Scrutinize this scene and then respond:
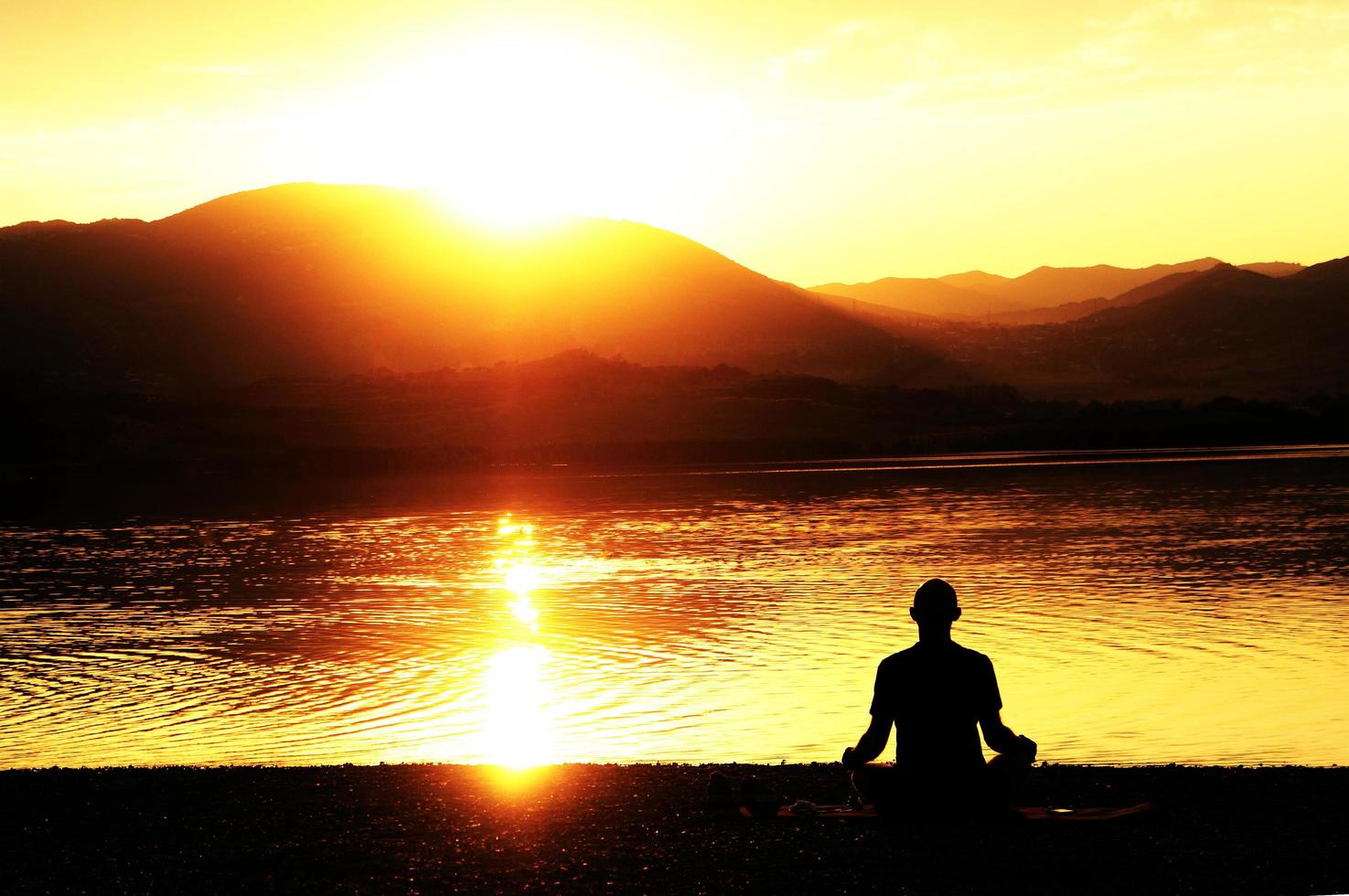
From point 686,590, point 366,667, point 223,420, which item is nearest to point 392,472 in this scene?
point 223,420

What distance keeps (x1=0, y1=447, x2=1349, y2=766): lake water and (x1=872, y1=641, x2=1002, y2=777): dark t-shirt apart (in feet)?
23.3

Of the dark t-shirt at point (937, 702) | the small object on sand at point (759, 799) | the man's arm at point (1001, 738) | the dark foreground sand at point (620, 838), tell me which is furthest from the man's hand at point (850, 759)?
the small object on sand at point (759, 799)

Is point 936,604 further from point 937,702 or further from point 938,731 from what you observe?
point 938,731

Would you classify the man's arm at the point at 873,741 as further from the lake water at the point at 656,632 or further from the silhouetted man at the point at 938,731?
the lake water at the point at 656,632

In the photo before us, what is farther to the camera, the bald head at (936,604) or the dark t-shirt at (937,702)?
the dark t-shirt at (937,702)

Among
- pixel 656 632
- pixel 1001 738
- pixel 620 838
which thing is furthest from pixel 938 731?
pixel 656 632

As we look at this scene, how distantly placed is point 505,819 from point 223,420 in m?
157

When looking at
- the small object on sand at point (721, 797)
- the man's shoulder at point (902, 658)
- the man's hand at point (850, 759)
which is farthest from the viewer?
the small object on sand at point (721, 797)

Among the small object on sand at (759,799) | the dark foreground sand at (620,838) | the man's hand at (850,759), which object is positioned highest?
the man's hand at (850,759)

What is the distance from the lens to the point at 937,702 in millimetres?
10922

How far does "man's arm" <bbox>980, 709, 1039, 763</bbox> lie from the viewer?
10797 millimetres

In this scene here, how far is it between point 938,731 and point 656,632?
20.1 metres

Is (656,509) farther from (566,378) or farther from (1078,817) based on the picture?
(566,378)

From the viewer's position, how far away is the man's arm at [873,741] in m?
11.0
